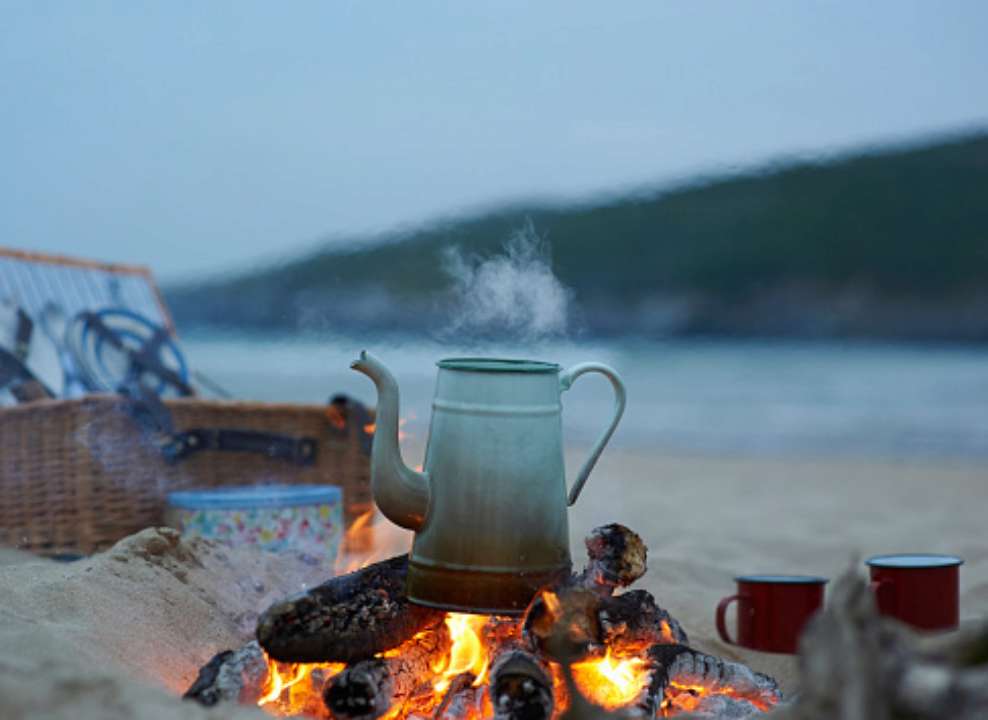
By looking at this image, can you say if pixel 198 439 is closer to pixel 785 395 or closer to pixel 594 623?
pixel 594 623

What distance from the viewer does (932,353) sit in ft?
57.0

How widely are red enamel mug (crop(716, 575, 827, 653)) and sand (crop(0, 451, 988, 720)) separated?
0.04 meters

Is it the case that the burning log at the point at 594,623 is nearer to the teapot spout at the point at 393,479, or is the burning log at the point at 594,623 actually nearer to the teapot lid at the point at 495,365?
the teapot spout at the point at 393,479

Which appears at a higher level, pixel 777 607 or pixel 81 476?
pixel 81 476

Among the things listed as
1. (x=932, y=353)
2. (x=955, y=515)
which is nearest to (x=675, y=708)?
(x=955, y=515)

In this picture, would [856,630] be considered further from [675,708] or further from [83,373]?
[83,373]

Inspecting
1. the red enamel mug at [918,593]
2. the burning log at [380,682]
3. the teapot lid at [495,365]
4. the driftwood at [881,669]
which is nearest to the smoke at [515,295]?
the teapot lid at [495,365]

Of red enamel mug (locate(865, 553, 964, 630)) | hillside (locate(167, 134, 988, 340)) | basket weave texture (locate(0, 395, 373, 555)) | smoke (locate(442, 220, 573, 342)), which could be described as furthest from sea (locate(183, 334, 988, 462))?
red enamel mug (locate(865, 553, 964, 630))

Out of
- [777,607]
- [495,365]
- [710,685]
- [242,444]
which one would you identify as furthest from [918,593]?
[242,444]

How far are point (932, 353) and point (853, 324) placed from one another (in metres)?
1.54

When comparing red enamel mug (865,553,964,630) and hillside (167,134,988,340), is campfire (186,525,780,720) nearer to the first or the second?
red enamel mug (865,553,964,630)

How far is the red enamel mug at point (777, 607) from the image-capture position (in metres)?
2.76

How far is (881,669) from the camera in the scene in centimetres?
129

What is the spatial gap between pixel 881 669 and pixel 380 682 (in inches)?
36.3
